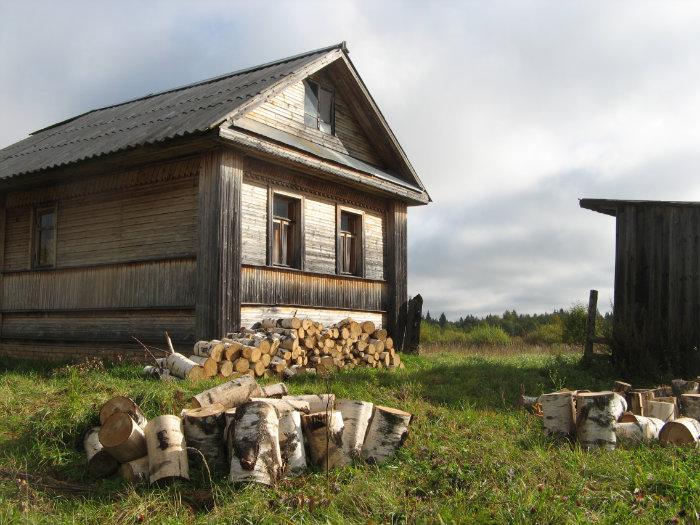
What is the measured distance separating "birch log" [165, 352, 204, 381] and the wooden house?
4.42 ft

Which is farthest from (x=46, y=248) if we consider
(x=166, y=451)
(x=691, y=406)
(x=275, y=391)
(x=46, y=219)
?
(x=691, y=406)

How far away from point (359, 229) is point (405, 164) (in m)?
2.36

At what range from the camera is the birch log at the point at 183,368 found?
9.44 metres

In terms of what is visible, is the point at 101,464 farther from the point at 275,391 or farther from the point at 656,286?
the point at 656,286

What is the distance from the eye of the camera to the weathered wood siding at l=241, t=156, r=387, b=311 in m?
12.1

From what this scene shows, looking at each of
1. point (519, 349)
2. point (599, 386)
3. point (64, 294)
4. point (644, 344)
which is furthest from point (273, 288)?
point (519, 349)

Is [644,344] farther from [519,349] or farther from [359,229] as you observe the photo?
[519,349]

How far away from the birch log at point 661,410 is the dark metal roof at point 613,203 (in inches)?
220

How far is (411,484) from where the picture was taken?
5125 mm

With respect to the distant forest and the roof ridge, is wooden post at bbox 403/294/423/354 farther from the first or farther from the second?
the distant forest

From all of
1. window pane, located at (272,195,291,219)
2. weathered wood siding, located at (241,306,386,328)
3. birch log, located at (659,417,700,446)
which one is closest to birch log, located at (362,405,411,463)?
birch log, located at (659,417,700,446)

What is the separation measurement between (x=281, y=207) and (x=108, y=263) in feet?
11.4

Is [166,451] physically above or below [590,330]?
below

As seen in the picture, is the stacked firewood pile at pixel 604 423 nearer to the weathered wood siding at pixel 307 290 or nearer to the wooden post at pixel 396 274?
the weathered wood siding at pixel 307 290
